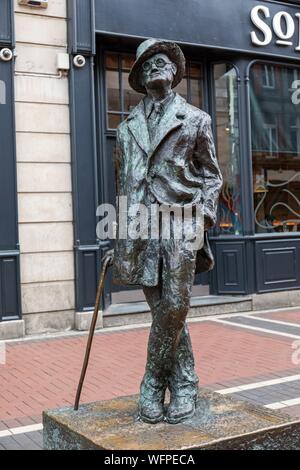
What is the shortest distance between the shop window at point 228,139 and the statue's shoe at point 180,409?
23.5 ft

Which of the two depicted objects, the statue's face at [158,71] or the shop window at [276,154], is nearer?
the statue's face at [158,71]

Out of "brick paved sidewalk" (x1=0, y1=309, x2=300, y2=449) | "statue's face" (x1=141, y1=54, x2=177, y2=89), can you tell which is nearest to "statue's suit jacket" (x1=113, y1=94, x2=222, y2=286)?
"statue's face" (x1=141, y1=54, x2=177, y2=89)

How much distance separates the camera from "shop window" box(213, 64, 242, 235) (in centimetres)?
1064

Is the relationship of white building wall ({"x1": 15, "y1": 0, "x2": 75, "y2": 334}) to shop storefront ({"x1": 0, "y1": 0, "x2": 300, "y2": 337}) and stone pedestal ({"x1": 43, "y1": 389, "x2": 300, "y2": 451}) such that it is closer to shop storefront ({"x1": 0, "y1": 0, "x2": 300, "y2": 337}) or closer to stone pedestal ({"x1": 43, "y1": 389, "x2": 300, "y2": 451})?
shop storefront ({"x1": 0, "y1": 0, "x2": 300, "y2": 337})

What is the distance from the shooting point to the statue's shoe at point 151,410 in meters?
3.56

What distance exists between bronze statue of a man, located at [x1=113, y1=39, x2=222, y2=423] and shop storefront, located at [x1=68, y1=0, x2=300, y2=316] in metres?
5.54

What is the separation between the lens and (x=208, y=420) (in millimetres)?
3562

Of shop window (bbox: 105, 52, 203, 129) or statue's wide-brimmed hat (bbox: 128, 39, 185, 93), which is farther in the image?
shop window (bbox: 105, 52, 203, 129)

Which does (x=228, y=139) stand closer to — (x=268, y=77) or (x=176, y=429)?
(x=268, y=77)

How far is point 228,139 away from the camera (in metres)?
10.7

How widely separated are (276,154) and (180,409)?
822 centimetres

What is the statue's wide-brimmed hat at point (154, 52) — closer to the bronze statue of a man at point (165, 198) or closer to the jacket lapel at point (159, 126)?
the bronze statue of a man at point (165, 198)

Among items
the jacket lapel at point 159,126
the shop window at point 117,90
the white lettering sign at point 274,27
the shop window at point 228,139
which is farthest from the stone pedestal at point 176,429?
the white lettering sign at point 274,27

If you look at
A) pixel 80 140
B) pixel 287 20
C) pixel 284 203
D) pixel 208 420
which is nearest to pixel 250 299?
pixel 284 203
